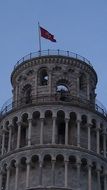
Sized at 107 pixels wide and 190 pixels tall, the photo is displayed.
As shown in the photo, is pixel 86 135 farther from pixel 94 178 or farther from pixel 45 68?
pixel 45 68

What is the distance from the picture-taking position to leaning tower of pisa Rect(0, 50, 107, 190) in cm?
5431

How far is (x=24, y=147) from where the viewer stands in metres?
55.5

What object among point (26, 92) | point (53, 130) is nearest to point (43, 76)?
point (26, 92)

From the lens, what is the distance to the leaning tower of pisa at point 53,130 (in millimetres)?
54312

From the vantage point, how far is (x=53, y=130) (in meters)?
55.9

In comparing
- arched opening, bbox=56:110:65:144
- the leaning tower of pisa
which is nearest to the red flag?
the leaning tower of pisa

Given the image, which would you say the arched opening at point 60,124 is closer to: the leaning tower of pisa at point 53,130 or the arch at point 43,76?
the leaning tower of pisa at point 53,130

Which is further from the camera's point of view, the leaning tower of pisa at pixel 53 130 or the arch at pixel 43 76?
the arch at pixel 43 76

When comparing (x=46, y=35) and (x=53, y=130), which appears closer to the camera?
(x=53, y=130)

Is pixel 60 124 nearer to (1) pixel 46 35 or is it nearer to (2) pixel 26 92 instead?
(2) pixel 26 92

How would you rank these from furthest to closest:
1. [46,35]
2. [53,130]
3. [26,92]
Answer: [46,35] < [26,92] < [53,130]

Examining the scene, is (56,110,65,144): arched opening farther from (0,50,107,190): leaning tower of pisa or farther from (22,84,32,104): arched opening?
(22,84,32,104): arched opening

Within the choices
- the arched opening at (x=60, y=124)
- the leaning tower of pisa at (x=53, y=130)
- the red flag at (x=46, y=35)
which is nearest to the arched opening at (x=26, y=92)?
the leaning tower of pisa at (x=53, y=130)

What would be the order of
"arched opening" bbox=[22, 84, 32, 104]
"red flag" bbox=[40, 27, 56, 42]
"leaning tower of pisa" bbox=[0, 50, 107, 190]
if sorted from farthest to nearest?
"red flag" bbox=[40, 27, 56, 42]
"arched opening" bbox=[22, 84, 32, 104]
"leaning tower of pisa" bbox=[0, 50, 107, 190]
